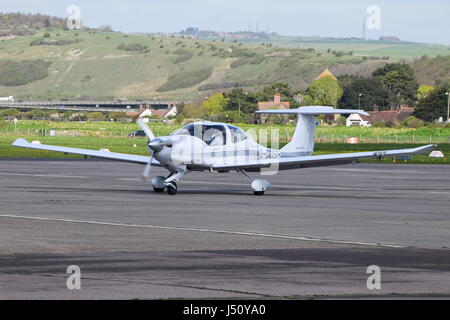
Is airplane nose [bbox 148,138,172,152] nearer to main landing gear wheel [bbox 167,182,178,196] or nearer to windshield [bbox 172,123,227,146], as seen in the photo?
windshield [bbox 172,123,227,146]

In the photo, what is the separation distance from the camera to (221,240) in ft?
66.7

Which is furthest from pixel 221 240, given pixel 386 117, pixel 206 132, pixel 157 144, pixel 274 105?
pixel 386 117

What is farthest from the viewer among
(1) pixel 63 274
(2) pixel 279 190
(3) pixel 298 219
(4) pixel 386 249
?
(2) pixel 279 190

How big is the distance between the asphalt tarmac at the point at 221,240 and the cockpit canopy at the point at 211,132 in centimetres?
182

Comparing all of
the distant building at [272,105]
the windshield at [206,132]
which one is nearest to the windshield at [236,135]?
the windshield at [206,132]

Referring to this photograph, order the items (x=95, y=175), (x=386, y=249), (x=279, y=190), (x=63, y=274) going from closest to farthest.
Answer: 1. (x=63, y=274)
2. (x=386, y=249)
3. (x=279, y=190)
4. (x=95, y=175)

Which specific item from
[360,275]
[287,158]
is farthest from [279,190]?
[360,275]

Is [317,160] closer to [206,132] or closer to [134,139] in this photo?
[206,132]

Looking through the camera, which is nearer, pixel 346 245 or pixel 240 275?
pixel 240 275

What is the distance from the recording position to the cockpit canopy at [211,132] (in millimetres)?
33562

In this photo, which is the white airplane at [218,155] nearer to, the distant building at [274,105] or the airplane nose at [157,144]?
the airplane nose at [157,144]

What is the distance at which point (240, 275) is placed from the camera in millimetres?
15188
